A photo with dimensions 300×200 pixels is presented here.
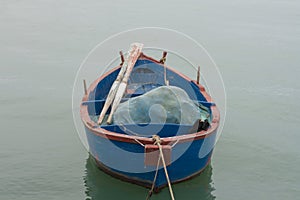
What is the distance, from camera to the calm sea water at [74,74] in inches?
252

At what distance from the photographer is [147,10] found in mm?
16891

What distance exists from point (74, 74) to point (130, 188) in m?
5.03

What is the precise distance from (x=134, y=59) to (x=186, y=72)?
265cm

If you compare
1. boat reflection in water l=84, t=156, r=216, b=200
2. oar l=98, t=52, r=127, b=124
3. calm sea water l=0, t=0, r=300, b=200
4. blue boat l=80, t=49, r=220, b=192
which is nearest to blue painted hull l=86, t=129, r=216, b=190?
blue boat l=80, t=49, r=220, b=192

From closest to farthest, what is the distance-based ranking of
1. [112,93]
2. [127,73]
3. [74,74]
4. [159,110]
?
[159,110], [112,93], [127,73], [74,74]

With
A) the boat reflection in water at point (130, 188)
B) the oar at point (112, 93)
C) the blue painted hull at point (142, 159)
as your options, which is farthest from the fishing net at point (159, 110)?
the boat reflection in water at point (130, 188)

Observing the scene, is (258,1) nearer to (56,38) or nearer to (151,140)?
(56,38)

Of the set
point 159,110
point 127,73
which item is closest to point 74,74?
point 127,73

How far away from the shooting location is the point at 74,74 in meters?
10.5

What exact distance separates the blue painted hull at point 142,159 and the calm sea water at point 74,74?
0.77ft

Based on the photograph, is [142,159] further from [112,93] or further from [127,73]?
[127,73]

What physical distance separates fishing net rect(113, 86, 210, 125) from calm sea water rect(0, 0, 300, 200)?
3.11 ft

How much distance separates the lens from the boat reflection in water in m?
6.02

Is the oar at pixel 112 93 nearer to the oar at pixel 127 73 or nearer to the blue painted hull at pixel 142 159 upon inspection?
the oar at pixel 127 73
